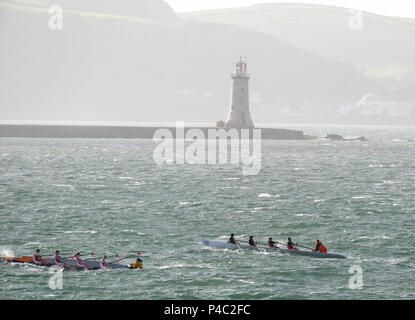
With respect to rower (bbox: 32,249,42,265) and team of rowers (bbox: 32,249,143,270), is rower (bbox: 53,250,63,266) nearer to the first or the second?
team of rowers (bbox: 32,249,143,270)

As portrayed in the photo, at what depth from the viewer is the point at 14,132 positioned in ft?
552

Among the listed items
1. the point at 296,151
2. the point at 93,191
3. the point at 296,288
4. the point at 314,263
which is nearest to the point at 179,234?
the point at 314,263

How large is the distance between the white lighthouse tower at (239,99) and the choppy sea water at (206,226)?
58580mm

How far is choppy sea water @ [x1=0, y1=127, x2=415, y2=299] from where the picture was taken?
114 feet

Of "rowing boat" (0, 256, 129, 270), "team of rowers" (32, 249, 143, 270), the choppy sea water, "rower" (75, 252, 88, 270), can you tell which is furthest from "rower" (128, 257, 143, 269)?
"rower" (75, 252, 88, 270)

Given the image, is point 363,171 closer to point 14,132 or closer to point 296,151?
point 296,151

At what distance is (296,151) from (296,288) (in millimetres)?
103970

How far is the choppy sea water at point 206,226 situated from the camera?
34.9 metres

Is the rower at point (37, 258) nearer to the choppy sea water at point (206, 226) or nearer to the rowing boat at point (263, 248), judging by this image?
the choppy sea water at point (206, 226)

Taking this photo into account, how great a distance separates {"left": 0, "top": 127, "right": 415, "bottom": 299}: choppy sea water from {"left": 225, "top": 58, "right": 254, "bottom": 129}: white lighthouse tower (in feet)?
192

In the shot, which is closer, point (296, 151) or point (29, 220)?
point (29, 220)

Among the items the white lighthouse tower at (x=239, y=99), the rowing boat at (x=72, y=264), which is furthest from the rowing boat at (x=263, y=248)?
the white lighthouse tower at (x=239, y=99)

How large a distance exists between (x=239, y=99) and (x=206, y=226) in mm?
107634

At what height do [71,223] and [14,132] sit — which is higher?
[14,132]
